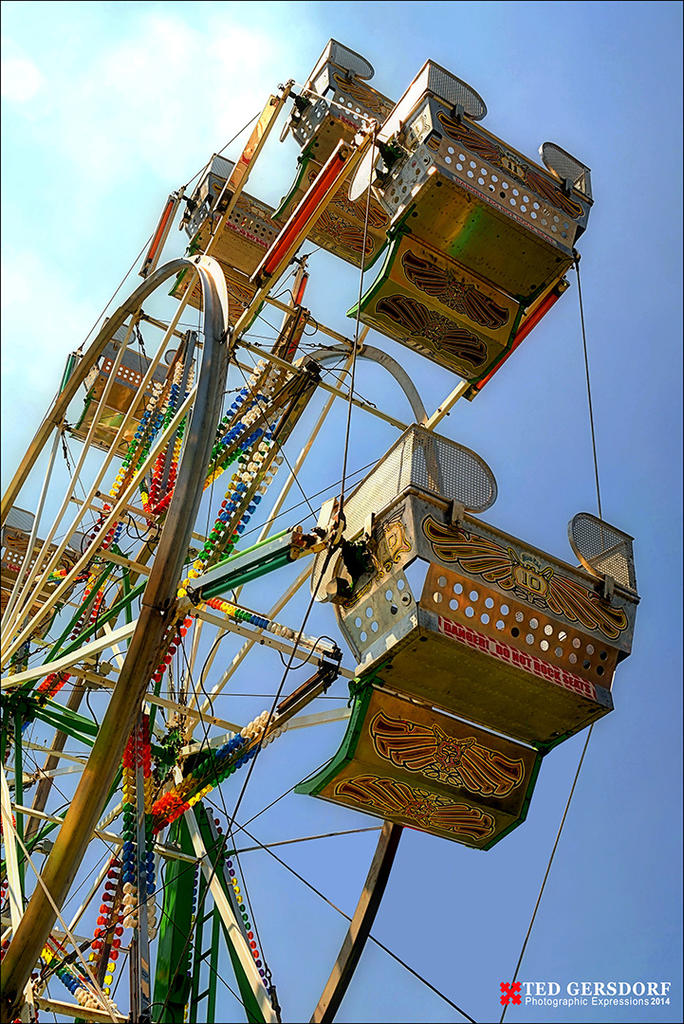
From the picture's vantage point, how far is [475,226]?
9.98 m

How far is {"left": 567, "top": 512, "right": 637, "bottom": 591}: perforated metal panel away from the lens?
8.63 meters

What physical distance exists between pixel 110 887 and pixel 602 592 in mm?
4627

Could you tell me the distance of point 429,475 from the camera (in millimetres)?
8094

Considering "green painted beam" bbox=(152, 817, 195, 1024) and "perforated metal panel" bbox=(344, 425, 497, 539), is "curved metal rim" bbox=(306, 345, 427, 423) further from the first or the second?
"green painted beam" bbox=(152, 817, 195, 1024)

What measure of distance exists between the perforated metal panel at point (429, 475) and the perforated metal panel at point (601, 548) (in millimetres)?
843

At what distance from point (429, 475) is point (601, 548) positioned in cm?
165

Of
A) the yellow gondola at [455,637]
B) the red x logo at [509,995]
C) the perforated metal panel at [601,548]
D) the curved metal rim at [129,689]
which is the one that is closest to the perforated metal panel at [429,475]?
the yellow gondola at [455,637]

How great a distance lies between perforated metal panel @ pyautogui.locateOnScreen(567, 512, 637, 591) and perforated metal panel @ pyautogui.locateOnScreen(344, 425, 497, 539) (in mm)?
843

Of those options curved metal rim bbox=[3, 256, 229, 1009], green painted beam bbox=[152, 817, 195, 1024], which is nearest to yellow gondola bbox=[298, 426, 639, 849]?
curved metal rim bbox=[3, 256, 229, 1009]

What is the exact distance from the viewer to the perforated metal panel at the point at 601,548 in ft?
28.3

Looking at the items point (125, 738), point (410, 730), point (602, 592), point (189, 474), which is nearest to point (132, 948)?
point (125, 738)

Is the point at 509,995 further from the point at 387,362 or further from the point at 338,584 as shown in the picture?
the point at 387,362

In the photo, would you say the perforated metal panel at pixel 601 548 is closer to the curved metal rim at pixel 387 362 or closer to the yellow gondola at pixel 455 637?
the yellow gondola at pixel 455 637

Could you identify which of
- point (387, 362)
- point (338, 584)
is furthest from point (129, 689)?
point (387, 362)
